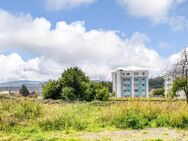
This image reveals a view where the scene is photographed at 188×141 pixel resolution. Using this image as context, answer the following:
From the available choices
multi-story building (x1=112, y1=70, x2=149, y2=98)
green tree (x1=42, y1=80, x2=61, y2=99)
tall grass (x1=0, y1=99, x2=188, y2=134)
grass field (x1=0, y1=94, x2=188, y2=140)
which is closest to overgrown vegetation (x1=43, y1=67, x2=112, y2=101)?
green tree (x1=42, y1=80, x2=61, y2=99)

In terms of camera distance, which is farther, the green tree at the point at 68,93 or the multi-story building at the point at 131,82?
the multi-story building at the point at 131,82

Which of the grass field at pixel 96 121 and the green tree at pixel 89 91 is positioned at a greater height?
the green tree at pixel 89 91

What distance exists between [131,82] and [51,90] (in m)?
91.4

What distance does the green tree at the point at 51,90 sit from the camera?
47.2m

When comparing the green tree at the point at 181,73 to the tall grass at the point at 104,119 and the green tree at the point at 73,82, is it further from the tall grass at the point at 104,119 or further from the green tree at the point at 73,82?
the tall grass at the point at 104,119

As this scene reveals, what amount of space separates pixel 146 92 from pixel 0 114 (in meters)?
120

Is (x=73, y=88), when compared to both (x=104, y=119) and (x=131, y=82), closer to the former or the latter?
(x=104, y=119)

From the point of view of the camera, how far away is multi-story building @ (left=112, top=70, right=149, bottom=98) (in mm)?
135125

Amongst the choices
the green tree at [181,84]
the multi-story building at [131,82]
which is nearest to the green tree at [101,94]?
the green tree at [181,84]

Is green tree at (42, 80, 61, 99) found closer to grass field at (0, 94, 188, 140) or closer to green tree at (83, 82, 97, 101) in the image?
green tree at (83, 82, 97, 101)

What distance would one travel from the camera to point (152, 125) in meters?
14.3

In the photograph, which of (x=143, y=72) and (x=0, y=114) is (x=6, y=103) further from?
(x=143, y=72)

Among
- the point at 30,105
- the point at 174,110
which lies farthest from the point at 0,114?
the point at 174,110

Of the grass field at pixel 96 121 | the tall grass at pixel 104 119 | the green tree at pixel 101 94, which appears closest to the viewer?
the grass field at pixel 96 121
